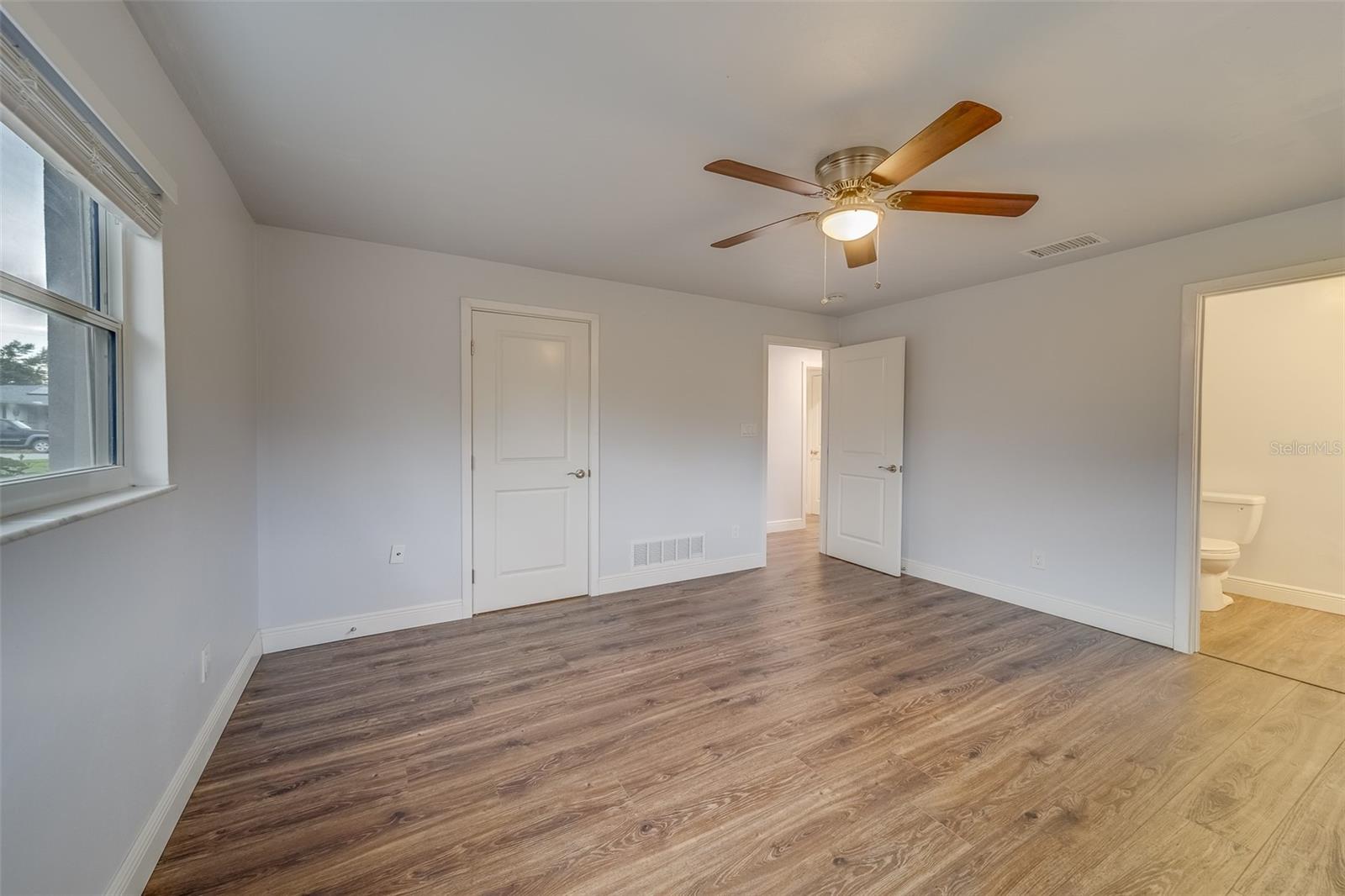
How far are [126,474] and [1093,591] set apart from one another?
15.9 ft

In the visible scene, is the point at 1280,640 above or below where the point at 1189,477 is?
below

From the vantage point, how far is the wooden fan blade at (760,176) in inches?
64.6

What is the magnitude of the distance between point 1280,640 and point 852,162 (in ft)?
13.0

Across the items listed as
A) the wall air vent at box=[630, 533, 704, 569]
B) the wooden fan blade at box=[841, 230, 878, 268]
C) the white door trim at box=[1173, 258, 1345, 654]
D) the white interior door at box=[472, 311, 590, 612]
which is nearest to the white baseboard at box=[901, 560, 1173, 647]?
the white door trim at box=[1173, 258, 1345, 654]

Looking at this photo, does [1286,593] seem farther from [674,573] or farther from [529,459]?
[529,459]

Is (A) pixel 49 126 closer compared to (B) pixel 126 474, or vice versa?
(A) pixel 49 126

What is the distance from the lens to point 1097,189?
2.31 m

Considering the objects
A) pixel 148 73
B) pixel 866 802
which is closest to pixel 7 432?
pixel 148 73

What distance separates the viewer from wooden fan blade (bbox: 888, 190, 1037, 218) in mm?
1890

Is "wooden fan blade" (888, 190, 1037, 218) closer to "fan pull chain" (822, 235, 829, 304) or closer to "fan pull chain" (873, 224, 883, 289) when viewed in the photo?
"fan pull chain" (873, 224, 883, 289)

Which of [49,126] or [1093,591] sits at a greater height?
[49,126]

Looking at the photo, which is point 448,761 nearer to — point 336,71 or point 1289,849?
point 336,71

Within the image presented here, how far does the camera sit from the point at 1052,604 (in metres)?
3.49

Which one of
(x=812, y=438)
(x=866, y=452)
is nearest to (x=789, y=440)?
(x=812, y=438)
